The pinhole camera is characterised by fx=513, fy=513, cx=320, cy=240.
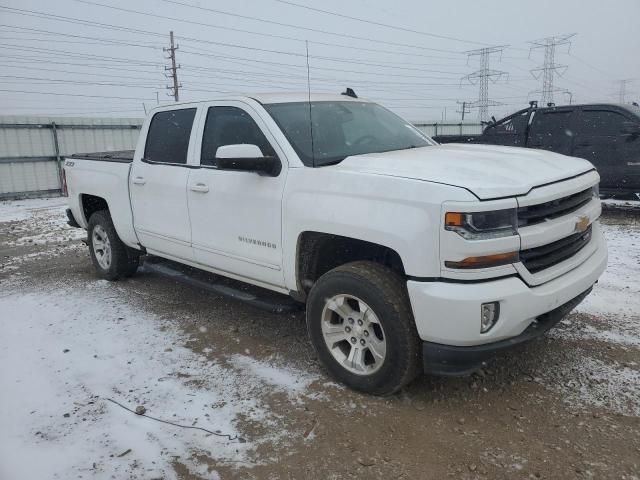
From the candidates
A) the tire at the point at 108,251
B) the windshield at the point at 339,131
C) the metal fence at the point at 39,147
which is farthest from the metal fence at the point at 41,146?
the windshield at the point at 339,131

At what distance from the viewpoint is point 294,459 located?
107 inches

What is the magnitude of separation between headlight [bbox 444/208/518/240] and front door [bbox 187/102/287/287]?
4.34 ft

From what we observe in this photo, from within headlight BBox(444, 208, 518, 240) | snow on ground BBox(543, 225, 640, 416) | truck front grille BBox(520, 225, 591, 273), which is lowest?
snow on ground BBox(543, 225, 640, 416)

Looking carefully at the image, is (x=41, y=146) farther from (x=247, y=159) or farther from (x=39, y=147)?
(x=247, y=159)

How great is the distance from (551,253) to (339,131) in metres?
1.81

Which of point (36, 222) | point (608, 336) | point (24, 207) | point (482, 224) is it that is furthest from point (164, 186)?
point (24, 207)

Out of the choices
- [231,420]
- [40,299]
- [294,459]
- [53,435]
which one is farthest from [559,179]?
[40,299]

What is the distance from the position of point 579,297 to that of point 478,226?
1.10 meters

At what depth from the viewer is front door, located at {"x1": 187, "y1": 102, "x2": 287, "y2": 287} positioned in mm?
3688

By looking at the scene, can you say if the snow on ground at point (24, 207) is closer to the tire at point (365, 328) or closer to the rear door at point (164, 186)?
the rear door at point (164, 186)

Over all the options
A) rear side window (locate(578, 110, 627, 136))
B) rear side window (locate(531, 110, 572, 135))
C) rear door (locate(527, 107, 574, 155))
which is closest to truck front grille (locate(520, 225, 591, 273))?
rear side window (locate(578, 110, 627, 136))

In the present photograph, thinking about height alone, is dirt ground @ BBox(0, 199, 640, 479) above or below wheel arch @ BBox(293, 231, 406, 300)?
below

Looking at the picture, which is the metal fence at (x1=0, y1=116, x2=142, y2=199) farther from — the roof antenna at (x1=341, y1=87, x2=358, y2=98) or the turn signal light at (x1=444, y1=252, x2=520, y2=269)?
the turn signal light at (x1=444, y1=252, x2=520, y2=269)

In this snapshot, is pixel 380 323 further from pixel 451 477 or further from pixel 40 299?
pixel 40 299
